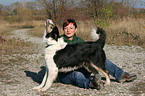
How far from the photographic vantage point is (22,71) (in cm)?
439

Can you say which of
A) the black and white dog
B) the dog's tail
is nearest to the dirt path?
the black and white dog

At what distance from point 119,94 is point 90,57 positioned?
2.73 ft

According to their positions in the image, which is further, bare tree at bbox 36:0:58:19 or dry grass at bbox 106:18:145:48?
bare tree at bbox 36:0:58:19

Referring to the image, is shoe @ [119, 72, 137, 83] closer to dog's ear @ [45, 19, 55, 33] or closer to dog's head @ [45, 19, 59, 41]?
dog's head @ [45, 19, 59, 41]

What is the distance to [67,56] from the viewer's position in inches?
117

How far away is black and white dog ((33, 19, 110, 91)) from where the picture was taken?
9.27 ft

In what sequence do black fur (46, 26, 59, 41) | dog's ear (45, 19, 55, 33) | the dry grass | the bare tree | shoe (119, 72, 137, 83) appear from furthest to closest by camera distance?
the bare tree, the dry grass, shoe (119, 72, 137, 83), black fur (46, 26, 59, 41), dog's ear (45, 19, 55, 33)

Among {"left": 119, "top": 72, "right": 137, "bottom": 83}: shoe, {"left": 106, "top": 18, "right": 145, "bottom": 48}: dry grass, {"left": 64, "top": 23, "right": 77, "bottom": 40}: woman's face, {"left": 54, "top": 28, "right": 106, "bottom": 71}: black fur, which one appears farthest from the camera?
{"left": 106, "top": 18, "right": 145, "bottom": 48}: dry grass

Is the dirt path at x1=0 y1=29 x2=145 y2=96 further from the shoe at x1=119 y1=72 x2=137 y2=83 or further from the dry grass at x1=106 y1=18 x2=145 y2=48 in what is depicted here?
the dry grass at x1=106 y1=18 x2=145 y2=48

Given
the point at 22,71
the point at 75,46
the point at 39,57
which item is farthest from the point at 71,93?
the point at 39,57

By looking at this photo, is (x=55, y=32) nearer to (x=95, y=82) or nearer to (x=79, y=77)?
(x=79, y=77)

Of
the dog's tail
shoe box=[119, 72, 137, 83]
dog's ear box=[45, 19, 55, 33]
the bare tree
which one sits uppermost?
the bare tree

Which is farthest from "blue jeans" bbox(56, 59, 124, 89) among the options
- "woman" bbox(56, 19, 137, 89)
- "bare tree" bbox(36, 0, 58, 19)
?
"bare tree" bbox(36, 0, 58, 19)

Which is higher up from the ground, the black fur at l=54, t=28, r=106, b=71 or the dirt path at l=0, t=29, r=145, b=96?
the black fur at l=54, t=28, r=106, b=71
